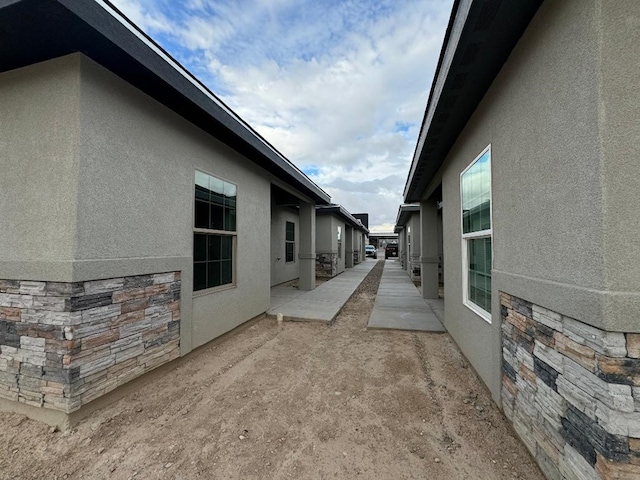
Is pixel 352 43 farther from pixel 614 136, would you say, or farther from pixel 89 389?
pixel 89 389

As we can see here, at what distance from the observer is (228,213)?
17.0 feet

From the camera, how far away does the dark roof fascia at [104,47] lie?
219 cm

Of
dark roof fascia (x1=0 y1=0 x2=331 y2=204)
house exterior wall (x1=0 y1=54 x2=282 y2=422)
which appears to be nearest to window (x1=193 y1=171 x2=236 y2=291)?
house exterior wall (x1=0 y1=54 x2=282 y2=422)

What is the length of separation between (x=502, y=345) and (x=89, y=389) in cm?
437

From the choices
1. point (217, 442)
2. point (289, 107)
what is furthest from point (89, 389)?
point (289, 107)

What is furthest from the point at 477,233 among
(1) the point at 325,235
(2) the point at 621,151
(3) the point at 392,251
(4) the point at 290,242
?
(3) the point at 392,251

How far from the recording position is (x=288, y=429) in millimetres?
2635

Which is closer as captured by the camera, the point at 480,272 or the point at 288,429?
the point at 288,429

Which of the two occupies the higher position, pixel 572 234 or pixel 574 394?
pixel 572 234

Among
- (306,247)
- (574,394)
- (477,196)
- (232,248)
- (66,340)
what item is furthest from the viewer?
(306,247)

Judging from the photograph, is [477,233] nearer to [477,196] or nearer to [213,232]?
[477,196]

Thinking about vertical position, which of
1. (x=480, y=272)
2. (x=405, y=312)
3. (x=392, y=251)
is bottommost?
(x=405, y=312)

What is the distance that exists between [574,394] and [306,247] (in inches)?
340

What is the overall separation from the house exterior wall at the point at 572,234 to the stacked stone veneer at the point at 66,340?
4178 mm
